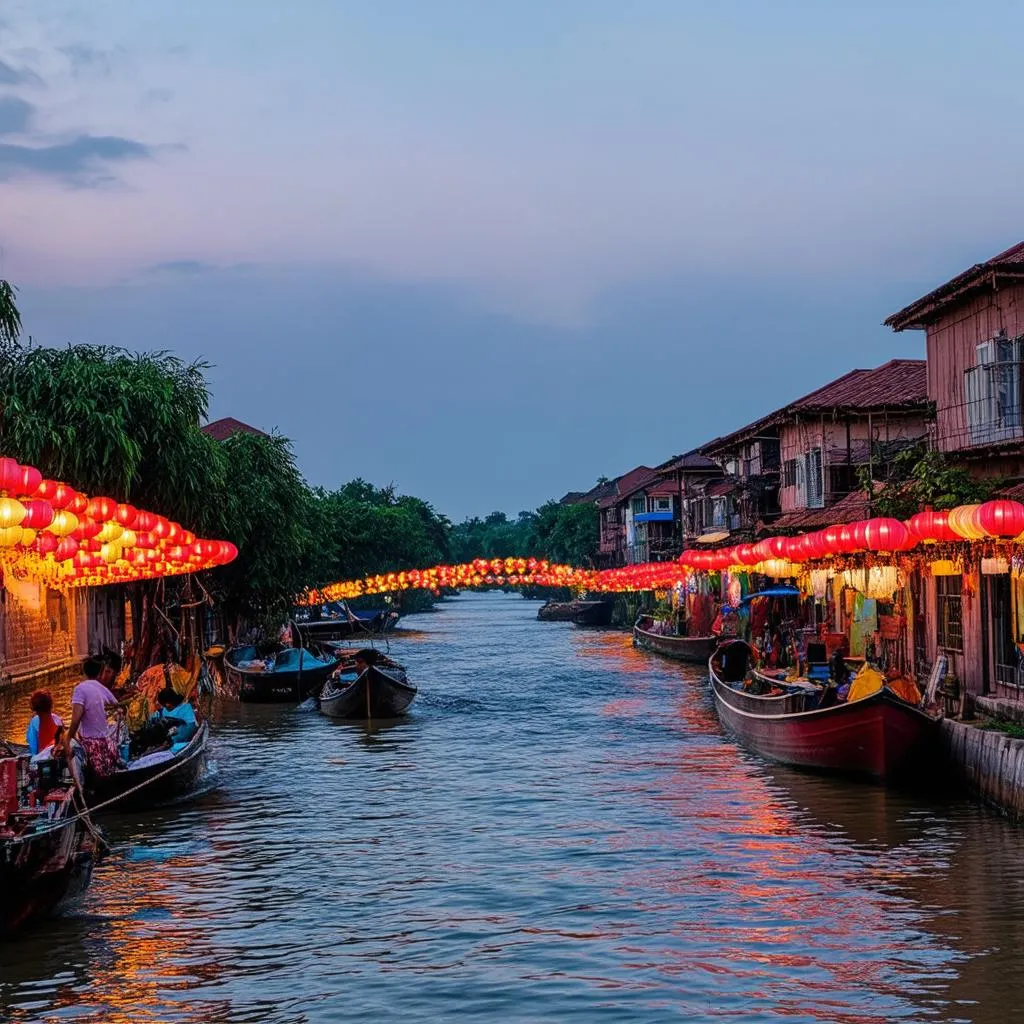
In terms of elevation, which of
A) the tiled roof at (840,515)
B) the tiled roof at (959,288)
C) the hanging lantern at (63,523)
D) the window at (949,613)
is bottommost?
the window at (949,613)

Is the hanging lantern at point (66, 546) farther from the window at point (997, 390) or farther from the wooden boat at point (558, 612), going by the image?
the wooden boat at point (558, 612)

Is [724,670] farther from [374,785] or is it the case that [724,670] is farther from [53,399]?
[53,399]

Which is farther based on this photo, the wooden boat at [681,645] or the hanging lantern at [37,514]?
the wooden boat at [681,645]

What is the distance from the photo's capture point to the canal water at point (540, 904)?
471 inches

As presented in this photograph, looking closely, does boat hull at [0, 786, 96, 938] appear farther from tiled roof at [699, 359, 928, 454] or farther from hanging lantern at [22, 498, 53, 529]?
tiled roof at [699, 359, 928, 454]

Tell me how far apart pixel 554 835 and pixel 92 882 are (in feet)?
19.7

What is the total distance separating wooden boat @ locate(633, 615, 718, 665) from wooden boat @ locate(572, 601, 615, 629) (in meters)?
33.4

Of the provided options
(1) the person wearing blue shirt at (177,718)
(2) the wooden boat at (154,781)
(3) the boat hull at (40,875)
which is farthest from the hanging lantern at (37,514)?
(3) the boat hull at (40,875)

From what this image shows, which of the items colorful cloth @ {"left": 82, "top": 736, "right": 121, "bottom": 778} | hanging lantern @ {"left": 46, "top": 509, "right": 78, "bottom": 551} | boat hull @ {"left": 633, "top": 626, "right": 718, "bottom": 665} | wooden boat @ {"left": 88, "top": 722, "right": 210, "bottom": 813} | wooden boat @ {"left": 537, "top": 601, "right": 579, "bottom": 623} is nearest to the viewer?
colorful cloth @ {"left": 82, "top": 736, "right": 121, "bottom": 778}

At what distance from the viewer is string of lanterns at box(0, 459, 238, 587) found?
59.1 ft

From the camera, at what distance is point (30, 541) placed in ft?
62.2

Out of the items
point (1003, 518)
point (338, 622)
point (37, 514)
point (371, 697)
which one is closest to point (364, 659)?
point (371, 697)

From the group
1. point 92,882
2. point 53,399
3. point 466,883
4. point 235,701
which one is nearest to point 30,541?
point 92,882

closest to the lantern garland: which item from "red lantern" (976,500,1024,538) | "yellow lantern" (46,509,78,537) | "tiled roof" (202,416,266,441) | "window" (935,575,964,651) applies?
"red lantern" (976,500,1024,538)
